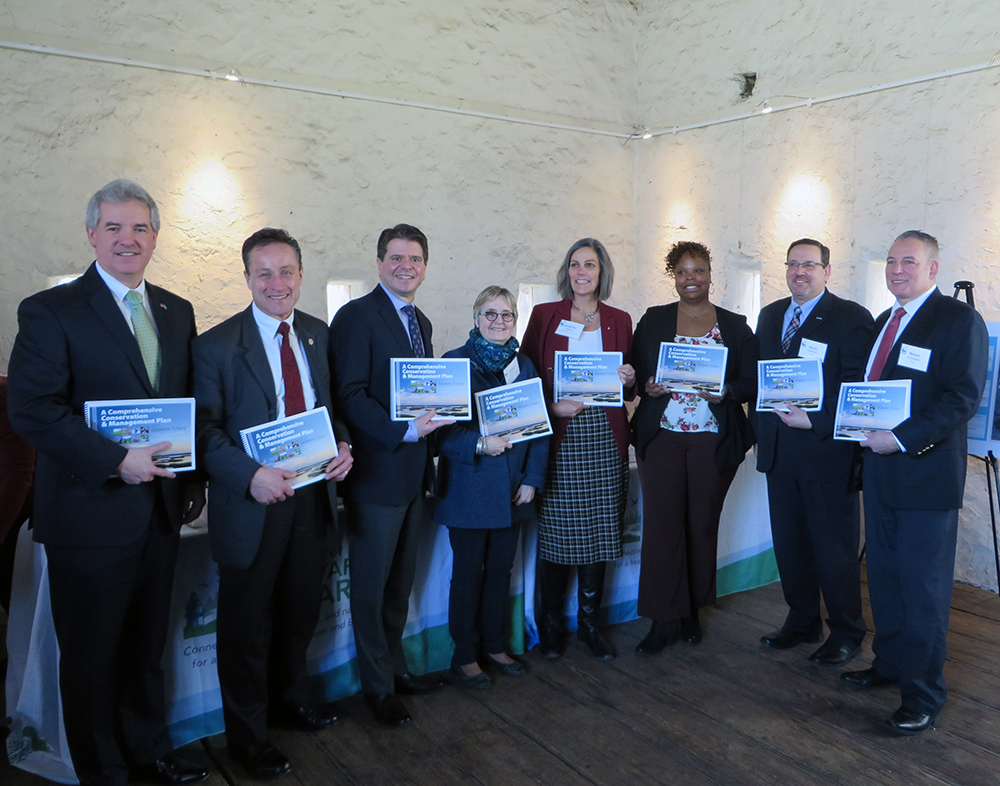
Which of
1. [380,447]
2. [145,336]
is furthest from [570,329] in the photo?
[145,336]

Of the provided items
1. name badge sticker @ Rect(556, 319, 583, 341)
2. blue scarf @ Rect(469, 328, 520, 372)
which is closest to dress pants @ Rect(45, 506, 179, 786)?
blue scarf @ Rect(469, 328, 520, 372)

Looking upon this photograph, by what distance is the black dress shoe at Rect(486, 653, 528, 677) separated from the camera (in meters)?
3.11

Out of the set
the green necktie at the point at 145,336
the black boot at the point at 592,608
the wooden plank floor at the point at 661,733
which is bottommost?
the wooden plank floor at the point at 661,733

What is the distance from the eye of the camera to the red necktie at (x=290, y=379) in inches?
93.5

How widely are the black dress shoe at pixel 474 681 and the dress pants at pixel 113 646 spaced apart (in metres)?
1.14

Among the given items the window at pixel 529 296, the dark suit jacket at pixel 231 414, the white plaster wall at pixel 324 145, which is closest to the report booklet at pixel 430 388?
the dark suit jacket at pixel 231 414

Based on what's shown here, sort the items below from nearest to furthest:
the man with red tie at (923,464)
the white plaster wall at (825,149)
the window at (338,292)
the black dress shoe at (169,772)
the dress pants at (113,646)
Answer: the dress pants at (113,646)
the black dress shoe at (169,772)
the man with red tie at (923,464)
the white plaster wall at (825,149)
the window at (338,292)

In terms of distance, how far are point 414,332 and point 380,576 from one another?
92 centimetres

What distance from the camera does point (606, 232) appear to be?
6.65 metres

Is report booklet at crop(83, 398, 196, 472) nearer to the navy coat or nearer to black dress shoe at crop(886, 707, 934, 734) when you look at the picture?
the navy coat

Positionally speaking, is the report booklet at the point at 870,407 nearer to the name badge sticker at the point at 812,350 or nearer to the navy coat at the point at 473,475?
the name badge sticker at the point at 812,350

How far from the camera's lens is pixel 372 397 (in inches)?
104

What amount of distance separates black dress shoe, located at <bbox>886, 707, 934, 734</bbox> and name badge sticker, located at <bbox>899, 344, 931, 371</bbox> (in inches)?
50.8

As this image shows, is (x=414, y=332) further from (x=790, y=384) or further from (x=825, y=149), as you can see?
(x=825, y=149)
